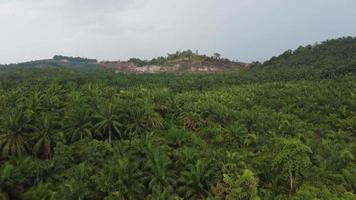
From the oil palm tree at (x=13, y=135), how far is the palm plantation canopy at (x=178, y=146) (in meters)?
0.11

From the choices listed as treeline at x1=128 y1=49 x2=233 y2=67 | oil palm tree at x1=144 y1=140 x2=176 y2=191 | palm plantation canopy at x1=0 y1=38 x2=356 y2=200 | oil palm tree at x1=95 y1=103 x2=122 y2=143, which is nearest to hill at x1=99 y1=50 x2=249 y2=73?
treeline at x1=128 y1=49 x2=233 y2=67

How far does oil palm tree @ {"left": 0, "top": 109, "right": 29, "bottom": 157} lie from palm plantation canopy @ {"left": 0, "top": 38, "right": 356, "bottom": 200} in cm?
11

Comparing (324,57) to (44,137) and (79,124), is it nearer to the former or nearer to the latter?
(79,124)

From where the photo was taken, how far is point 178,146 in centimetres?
5097

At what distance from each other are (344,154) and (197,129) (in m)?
20.1

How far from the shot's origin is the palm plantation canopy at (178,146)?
39.9 m

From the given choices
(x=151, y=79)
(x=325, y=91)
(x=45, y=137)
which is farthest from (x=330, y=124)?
(x=151, y=79)

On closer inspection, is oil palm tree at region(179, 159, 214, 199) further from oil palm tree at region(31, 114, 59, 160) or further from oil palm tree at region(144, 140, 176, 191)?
oil palm tree at region(31, 114, 59, 160)

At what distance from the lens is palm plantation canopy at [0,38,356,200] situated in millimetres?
39938

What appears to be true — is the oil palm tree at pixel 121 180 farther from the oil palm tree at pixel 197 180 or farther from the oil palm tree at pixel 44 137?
the oil palm tree at pixel 44 137

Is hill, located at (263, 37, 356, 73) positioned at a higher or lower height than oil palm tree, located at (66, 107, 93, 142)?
higher

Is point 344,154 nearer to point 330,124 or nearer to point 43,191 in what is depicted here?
point 330,124

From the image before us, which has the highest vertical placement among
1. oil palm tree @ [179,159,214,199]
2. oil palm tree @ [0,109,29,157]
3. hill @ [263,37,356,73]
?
hill @ [263,37,356,73]

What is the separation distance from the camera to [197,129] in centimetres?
6078
